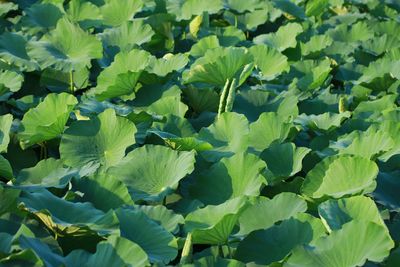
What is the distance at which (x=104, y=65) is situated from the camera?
280 centimetres

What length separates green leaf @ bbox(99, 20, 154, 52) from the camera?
114 inches

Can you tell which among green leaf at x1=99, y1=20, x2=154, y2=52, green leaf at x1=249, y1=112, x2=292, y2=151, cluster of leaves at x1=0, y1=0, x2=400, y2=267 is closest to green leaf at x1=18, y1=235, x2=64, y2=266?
cluster of leaves at x1=0, y1=0, x2=400, y2=267

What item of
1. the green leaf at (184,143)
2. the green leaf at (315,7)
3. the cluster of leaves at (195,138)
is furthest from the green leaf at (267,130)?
the green leaf at (315,7)

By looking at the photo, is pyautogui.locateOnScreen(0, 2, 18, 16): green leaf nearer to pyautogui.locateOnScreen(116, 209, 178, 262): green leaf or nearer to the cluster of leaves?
the cluster of leaves

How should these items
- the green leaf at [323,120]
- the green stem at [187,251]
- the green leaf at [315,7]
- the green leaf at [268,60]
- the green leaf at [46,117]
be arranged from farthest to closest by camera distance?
the green leaf at [315,7], the green leaf at [268,60], the green leaf at [323,120], the green leaf at [46,117], the green stem at [187,251]

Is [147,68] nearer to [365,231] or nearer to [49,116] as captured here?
[49,116]

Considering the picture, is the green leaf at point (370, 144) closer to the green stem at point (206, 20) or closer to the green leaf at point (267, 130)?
the green leaf at point (267, 130)

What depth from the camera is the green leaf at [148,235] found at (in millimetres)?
1675

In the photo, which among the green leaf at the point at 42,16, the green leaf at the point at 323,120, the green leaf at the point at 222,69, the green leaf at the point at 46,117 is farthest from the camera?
the green leaf at the point at 42,16

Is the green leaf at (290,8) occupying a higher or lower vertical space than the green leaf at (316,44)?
lower

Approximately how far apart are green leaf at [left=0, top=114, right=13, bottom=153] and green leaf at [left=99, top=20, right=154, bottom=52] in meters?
0.78

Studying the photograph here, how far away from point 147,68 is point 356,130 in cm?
69

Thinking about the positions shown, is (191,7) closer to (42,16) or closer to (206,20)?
(206,20)

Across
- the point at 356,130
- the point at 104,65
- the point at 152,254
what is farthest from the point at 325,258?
the point at 104,65
